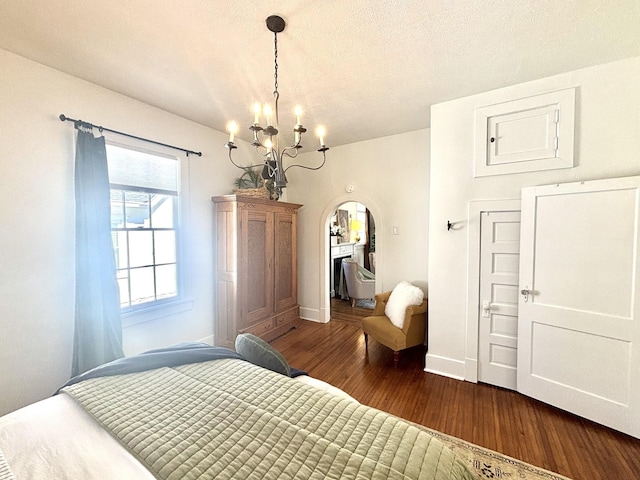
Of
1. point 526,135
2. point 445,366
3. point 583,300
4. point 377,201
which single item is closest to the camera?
point 583,300

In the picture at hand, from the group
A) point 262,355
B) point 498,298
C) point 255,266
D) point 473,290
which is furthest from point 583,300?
point 255,266

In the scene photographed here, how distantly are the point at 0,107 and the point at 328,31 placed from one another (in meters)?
2.50

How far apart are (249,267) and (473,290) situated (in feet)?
8.59

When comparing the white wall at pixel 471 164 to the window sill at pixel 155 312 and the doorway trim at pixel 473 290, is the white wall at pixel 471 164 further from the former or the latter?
the window sill at pixel 155 312

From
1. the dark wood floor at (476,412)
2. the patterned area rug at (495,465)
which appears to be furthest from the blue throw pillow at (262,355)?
the patterned area rug at (495,465)

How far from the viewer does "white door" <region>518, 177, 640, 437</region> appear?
196cm

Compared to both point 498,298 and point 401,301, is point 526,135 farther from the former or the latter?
point 401,301

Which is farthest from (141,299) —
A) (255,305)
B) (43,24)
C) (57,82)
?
(43,24)

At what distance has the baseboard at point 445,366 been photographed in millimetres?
2771

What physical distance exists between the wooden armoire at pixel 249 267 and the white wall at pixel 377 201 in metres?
0.64

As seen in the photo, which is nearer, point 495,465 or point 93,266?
point 495,465

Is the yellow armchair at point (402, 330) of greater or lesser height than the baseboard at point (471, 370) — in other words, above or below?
above

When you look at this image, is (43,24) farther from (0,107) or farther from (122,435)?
(122,435)

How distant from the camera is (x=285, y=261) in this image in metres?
4.11
